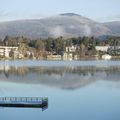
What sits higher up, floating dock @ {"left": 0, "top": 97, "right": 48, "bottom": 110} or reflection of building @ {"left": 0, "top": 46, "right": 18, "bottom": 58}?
floating dock @ {"left": 0, "top": 97, "right": 48, "bottom": 110}

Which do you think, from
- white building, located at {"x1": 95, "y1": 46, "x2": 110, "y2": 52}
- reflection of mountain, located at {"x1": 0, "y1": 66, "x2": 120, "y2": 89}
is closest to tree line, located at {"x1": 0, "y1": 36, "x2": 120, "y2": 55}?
white building, located at {"x1": 95, "y1": 46, "x2": 110, "y2": 52}

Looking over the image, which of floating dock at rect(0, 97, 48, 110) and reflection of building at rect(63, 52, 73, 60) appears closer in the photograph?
floating dock at rect(0, 97, 48, 110)

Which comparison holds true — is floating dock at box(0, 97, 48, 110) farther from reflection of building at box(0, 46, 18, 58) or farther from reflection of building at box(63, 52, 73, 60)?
reflection of building at box(63, 52, 73, 60)

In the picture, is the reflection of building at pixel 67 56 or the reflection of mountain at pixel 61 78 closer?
the reflection of mountain at pixel 61 78

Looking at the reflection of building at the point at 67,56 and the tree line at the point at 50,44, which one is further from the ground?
the tree line at the point at 50,44

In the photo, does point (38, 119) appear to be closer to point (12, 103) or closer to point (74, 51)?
point (12, 103)

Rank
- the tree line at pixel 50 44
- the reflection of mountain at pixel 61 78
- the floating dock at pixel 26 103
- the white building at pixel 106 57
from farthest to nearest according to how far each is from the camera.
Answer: the white building at pixel 106 57 → the tree line at pixel 50 44 → the reflection of mountain at pixel 61 78 → the floating dock at pixel 26 103

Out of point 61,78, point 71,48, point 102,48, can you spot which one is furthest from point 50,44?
point 61,78

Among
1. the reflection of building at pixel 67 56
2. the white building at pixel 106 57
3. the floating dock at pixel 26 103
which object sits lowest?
the white building at pixel 106 57

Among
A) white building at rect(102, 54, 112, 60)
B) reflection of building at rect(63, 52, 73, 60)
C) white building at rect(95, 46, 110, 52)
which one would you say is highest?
white building at rect(95, 46, 110, 52)

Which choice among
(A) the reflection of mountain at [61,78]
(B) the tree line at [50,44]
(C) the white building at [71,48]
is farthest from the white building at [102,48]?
(A) the reflection of mountain at [61,78]

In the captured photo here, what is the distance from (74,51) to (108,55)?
6.57m

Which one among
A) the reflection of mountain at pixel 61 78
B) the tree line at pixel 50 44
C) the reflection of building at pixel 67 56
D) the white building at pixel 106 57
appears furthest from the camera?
the white building at pixel 106 57

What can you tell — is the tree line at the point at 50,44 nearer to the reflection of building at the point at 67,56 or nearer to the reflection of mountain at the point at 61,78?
the reflection of building at the point at 67,56
